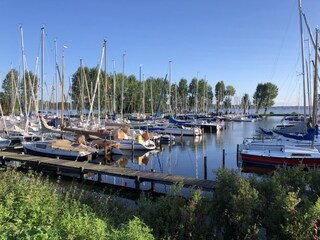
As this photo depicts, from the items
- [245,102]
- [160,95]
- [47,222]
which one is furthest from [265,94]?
[47,222]

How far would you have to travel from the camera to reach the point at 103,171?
19562 millimetres

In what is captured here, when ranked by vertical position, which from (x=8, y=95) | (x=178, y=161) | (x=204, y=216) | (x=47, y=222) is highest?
(x=8, y=95)

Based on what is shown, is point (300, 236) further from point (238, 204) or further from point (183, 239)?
point (183, 239)

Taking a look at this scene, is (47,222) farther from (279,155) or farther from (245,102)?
(245,102)

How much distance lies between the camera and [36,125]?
146 ft

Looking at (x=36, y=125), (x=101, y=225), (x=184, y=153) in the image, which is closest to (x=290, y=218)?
(x=101, y=225)

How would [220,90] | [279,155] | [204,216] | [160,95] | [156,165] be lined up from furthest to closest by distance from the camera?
[220,90], [160,95], [156,165], [279,155], [204,216]

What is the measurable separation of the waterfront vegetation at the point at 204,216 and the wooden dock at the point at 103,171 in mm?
6069

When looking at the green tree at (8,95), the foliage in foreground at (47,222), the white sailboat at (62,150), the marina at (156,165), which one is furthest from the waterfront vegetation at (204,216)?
the green tree at (8,95)

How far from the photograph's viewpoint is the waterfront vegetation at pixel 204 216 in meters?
6.24

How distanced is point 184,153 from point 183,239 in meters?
27.3

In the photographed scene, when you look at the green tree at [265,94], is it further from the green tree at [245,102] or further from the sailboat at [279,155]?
the sailboat at [279,155]

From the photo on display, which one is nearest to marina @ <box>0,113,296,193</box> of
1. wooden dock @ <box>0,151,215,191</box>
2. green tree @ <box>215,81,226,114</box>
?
wooden dock @ <box>0,151,215,191</box>

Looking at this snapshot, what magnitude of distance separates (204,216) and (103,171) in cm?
1262
